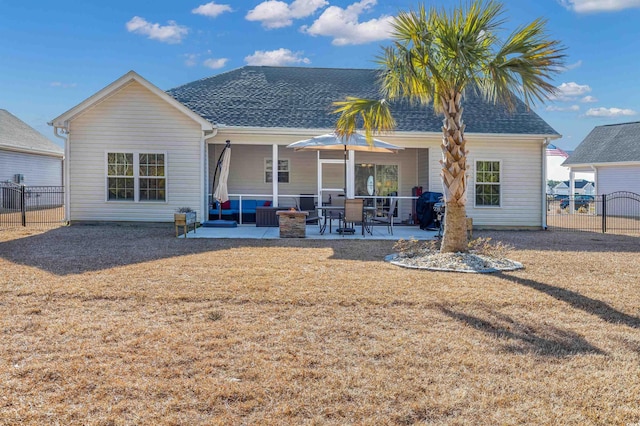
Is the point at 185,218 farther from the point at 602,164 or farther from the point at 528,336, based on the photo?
the point at 602,164

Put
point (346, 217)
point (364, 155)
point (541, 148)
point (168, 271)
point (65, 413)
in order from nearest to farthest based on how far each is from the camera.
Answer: point (65, 413)
point (168, 271)
point (346, 217)
point (541, 148)
point (364, 155)

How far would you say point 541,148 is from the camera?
15.4 meters

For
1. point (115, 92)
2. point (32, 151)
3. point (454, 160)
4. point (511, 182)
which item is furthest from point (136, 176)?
point (32, 151)

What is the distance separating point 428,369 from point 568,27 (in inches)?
916

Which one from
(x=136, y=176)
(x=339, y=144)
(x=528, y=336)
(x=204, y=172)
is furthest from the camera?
(x=204, y=172)


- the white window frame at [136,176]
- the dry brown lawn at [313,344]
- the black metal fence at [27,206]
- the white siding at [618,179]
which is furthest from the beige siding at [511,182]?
the black metal fence at [27,206]

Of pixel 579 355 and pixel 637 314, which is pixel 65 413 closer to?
pixel 579 355

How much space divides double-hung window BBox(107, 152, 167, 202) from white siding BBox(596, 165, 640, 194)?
74.1 feet

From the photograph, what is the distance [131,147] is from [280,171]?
5692 millimetres

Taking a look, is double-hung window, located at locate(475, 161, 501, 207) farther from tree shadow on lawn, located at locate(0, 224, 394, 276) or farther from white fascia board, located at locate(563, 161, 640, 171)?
white fascia board, located at locate(563, 161, 640, 171)

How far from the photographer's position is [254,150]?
17578 mm

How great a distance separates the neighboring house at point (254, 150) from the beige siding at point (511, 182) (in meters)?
0.03

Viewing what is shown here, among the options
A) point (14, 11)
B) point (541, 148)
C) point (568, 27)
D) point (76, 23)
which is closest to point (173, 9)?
point (76, 23)

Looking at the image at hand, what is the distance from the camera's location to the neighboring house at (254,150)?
14.0 m
